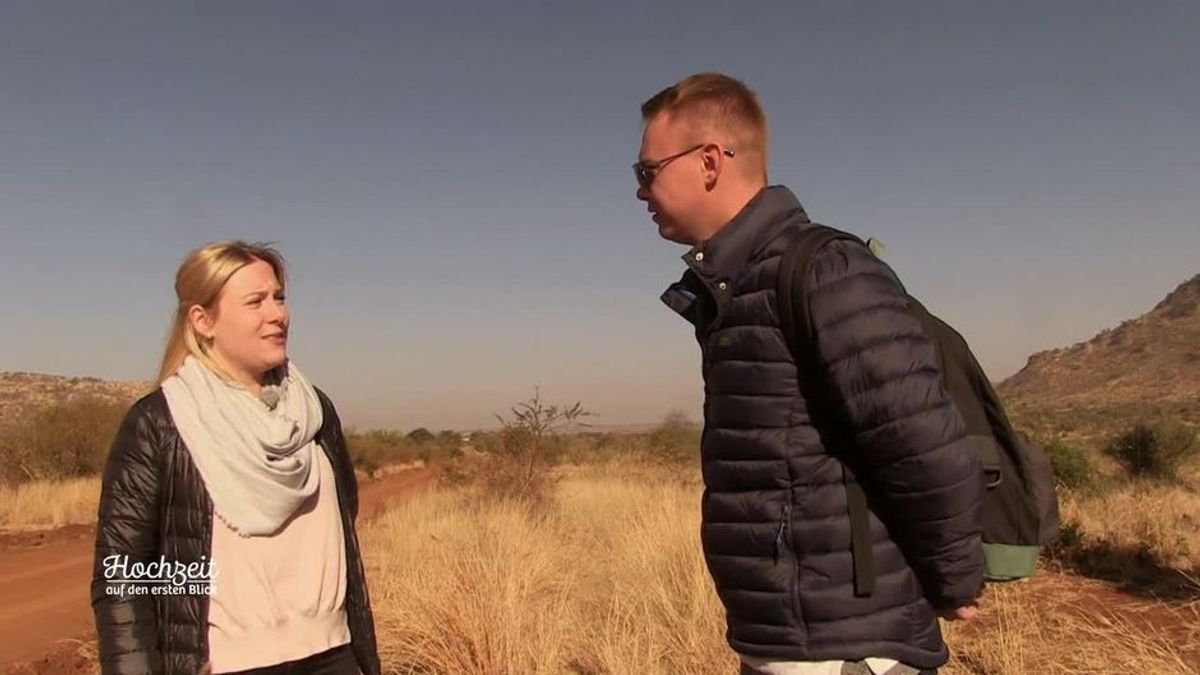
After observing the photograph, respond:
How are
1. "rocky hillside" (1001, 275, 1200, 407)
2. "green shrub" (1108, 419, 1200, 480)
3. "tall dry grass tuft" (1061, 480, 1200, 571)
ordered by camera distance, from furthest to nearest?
1. "rocky hillside" (1001, 275, 1200, 407)
2. "green shrub" (1108, 419, 1200, 480)
3. "tall dry grass tuft" (1061, 480, 1200, 571)

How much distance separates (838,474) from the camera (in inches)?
66.8

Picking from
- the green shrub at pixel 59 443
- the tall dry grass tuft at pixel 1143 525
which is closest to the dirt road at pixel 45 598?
the green shrub at pixel 59 443

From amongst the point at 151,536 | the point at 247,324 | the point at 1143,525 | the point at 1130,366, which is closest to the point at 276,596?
the point at 151,536

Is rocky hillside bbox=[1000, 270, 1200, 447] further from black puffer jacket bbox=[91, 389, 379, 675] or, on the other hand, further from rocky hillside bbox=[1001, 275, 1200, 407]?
black puffer jacket bbox=[91, 389, 379, 675]

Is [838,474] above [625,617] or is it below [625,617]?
above

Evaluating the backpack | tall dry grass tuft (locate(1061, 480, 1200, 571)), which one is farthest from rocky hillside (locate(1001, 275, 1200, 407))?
the backpack

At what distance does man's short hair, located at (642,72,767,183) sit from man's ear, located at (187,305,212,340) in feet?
4.84

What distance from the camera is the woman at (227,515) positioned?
2.28 metres

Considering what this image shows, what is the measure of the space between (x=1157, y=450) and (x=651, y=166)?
19.0 metres

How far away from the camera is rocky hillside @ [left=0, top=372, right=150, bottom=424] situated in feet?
116

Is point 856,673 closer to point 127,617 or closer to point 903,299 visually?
point 903,299

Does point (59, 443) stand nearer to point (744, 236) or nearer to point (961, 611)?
point (744, 236)

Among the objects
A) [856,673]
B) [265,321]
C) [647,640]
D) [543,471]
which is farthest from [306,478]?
[543,471]

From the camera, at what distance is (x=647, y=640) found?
5281 mm
